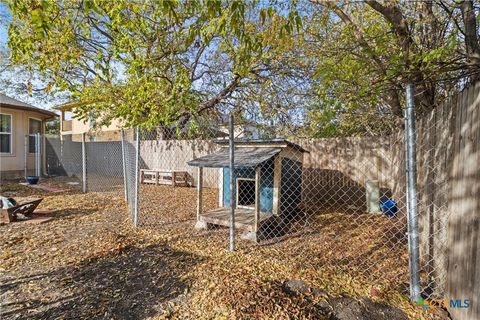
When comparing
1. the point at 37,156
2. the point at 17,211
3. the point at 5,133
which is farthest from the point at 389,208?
the point at 5,133

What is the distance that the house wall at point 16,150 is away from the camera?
1011 cm

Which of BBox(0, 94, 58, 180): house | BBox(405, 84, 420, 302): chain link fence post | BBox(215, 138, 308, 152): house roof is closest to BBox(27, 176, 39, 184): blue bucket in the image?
BBox(0, 94, 58, 180): house

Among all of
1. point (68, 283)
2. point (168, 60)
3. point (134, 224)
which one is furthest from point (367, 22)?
point (68, 283)

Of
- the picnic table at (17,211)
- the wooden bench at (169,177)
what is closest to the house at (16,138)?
the wooden bench at (169,177)

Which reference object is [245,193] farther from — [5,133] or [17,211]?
[5,133]

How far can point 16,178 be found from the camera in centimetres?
1031

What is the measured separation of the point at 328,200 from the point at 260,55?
468cm

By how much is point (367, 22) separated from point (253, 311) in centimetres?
484

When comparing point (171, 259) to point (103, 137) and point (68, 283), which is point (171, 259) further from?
point (103, 137)

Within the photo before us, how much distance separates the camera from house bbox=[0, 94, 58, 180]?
10.1 meters

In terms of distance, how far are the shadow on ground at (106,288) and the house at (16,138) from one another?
31.8 ft

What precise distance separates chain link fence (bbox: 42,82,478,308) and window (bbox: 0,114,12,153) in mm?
4797

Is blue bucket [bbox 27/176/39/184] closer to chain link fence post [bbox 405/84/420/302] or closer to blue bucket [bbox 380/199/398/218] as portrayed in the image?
blue bucket [bbox 380/199/398/218]

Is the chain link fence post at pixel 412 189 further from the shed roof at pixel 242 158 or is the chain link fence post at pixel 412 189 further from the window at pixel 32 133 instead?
the window at pixel 32 133
